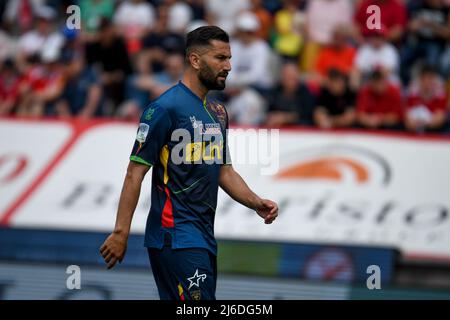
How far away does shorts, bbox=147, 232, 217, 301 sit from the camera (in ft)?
21.9

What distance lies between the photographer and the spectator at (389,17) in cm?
1506

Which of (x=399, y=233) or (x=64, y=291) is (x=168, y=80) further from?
(x=64, y=291)

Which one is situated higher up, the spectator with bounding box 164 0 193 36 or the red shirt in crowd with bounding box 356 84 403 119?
the spectator with bounding box 164 0 193 36

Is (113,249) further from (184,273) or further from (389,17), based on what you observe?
(389,17)

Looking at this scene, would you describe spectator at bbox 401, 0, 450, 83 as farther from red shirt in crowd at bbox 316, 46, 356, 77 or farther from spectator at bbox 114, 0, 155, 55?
spectator at bbox 114, 0, 155, 55

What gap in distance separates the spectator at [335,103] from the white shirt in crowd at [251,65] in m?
1.00

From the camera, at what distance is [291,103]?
14109 millimetres

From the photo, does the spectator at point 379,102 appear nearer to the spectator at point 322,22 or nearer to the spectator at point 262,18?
the spectator at point 322,22

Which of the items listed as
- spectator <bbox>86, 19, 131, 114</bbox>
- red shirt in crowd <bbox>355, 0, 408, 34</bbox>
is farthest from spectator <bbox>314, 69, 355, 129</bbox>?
spectator <bbox>86, 19, 131, 114</bbox>

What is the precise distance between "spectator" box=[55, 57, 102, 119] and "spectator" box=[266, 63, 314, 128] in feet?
8.26

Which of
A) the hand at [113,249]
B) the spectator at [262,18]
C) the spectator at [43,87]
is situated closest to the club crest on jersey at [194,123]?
the hand at [113,249]

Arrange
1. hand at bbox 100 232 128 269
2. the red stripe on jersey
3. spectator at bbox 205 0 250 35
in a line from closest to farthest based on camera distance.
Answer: hand at bbox 100 232 128 269, the red stripe on jersey, spectator at bbox 205 0 250 35

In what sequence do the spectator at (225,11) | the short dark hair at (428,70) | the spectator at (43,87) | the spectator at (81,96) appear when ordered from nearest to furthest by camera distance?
the short dark hair at (428,70)
the spectator at (81,96)
the spectator at (43,87)
the spectator at (225,11)
